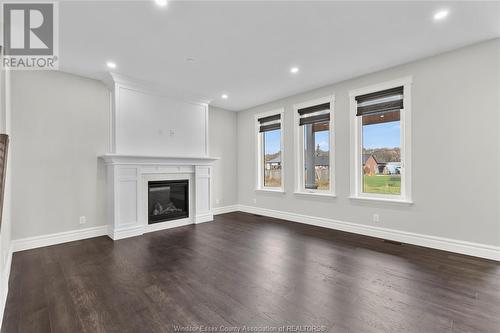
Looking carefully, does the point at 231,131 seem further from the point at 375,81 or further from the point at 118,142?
the point at 375,81

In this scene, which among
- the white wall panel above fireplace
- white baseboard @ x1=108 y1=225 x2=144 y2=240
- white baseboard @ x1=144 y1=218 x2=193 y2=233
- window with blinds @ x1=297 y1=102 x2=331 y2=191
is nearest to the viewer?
white baseboard @ x1=108 y1=225 x2=144 y2=240

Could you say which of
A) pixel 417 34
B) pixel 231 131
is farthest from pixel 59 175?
pixel 417 34

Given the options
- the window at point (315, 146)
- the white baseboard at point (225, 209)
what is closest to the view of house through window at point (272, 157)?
the window at point (315, 146)

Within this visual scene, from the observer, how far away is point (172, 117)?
16.5 ft

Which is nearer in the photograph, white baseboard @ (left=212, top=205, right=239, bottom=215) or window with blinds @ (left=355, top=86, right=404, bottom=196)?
window with blinds @ (left=355, top=86, right=404, bottom=196)

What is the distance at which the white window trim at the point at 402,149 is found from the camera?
146 inches

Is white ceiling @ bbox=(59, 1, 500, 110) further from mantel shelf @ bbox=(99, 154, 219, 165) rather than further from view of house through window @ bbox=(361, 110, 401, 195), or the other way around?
mantel shelf @ bbox=(99, 154, 219, 165)

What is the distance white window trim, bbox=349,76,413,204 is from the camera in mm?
3699

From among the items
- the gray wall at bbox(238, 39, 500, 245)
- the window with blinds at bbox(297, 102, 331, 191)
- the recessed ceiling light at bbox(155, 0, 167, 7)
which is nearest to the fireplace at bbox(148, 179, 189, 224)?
the window with blinds at bbox(297, 102, 331, 191)

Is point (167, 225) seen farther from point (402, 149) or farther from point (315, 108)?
point (402, 149)

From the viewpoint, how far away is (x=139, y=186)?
14.4ft

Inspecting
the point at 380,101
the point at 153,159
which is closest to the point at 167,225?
the point at 153,159

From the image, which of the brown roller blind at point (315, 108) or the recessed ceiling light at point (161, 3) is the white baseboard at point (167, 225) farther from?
the recessed ceiling light at point (161, 3)

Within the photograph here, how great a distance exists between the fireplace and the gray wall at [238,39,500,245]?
3.56 metres
